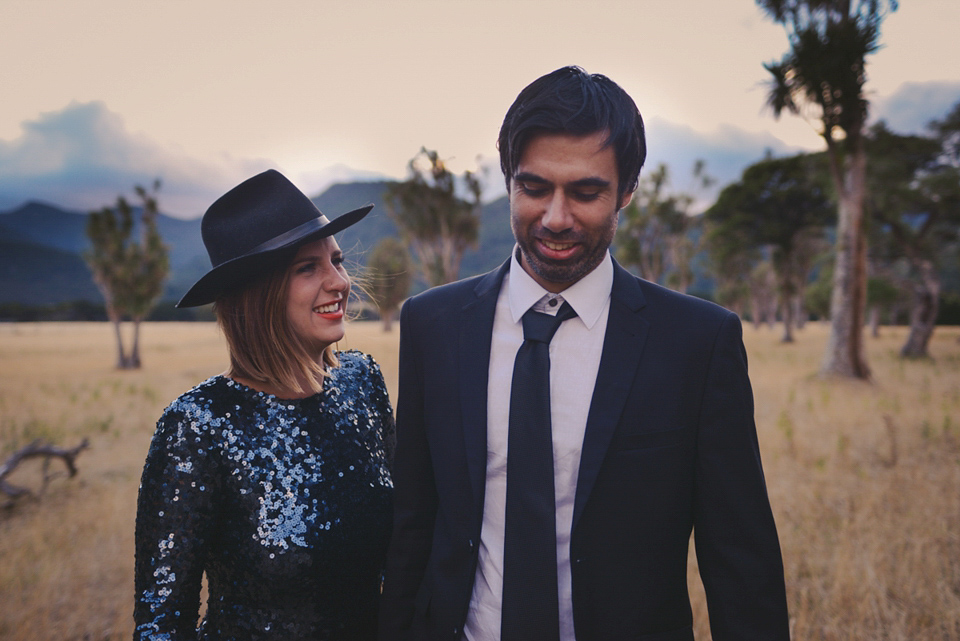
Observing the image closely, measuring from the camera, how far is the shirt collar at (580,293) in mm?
1812

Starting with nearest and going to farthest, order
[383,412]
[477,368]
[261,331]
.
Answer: [477,368] → [261,331] → [383,412]

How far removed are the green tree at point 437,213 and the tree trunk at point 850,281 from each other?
62.2 ft

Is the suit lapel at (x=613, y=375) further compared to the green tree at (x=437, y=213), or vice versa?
the green tree at (x=437, y=213)

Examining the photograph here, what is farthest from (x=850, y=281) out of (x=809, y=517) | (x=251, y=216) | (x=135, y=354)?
(x=135, y=354)

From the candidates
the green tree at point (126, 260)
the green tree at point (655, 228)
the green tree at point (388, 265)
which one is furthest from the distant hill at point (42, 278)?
the green tree at point (655, 228)

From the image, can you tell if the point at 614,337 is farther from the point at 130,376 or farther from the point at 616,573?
the point at 130,376

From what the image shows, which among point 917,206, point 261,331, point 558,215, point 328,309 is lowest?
point 261,331

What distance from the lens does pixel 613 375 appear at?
170 centimetres

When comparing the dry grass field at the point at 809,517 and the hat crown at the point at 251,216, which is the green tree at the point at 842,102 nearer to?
the dry grass field at the point at 809,517

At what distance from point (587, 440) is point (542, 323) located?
0.41 m

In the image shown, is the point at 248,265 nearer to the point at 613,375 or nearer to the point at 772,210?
the point at 613,375

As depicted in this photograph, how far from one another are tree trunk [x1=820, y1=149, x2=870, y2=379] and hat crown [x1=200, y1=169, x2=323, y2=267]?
15145mm

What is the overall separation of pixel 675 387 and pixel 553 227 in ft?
2.11

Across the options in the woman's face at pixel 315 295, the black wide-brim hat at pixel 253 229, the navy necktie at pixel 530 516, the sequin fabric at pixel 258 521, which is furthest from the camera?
the woman's face at pixel 315 295
